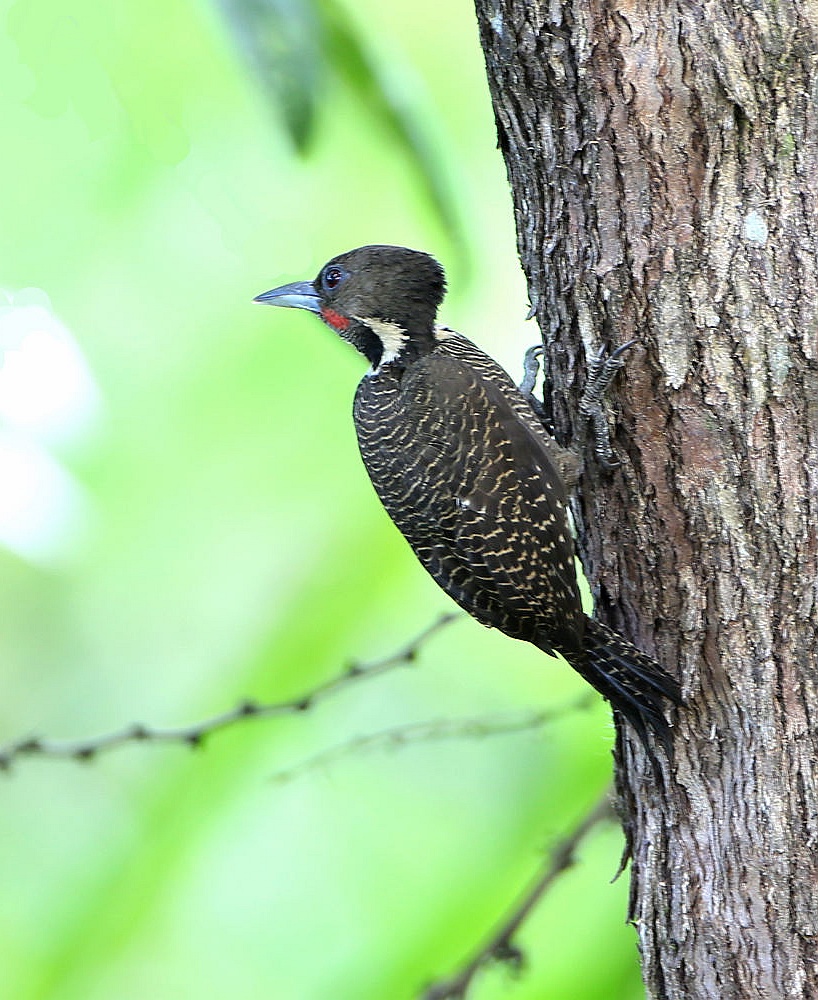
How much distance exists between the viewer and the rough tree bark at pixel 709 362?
5.37 ft

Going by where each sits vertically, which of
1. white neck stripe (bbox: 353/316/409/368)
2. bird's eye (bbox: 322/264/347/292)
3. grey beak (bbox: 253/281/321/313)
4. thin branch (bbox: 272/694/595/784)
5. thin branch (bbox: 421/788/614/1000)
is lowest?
thin branch (bbox: 421/788/614/1000)

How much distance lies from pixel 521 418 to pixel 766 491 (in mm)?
669

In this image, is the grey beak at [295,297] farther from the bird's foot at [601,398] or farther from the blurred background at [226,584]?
the bird's foot at [601,398]

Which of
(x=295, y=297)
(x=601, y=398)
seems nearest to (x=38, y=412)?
(x=295, y=297)

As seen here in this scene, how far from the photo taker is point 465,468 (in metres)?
2.23

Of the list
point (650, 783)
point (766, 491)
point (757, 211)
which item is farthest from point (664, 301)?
point (650, 783)

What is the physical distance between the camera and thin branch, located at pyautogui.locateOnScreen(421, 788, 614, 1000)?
251cm

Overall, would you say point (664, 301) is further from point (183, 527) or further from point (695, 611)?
point (183, 527)

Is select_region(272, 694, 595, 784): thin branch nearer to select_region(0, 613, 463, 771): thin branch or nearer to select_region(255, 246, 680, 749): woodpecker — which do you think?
select_region(0, 613, 463, 771): thin branch

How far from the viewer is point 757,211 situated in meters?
1.65

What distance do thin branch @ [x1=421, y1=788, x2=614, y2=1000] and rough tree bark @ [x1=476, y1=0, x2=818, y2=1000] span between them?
67cm

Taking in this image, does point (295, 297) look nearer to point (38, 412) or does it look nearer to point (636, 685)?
point (38, 412)

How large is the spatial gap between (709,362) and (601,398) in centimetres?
18

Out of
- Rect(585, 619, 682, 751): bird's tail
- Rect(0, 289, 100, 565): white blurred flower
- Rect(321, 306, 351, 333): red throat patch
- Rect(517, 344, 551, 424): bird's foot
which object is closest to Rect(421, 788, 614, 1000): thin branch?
Rect(585, 619, 682, 751): bird's tail
